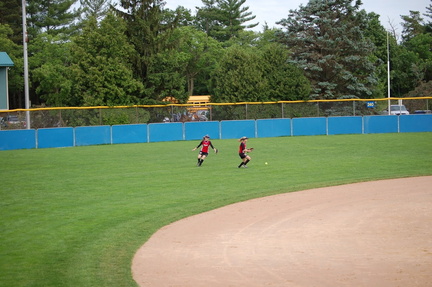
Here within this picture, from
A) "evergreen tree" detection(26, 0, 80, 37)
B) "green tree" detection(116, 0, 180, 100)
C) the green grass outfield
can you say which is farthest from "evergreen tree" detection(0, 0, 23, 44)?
the green grass outfield

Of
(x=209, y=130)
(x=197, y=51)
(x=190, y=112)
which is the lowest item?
(x=209, y=130)

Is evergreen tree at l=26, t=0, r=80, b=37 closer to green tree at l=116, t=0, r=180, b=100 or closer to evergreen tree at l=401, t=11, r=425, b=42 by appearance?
→ green tree at l=116, t=0, r=180, b=100

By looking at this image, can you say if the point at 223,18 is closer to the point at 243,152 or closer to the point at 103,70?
the point at 103,70

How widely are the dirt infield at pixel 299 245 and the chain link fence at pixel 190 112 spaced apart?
2643cm

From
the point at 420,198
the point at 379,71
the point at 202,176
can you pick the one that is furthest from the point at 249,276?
the point at 379,71

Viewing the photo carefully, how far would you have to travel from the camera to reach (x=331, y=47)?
61594mm

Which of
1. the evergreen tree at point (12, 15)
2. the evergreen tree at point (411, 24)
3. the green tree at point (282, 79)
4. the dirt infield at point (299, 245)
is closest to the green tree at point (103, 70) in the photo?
the green tree at point (282, 79)

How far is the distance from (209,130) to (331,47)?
25.6 m

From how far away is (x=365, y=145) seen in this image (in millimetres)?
33406

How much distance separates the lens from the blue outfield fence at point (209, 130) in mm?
37469

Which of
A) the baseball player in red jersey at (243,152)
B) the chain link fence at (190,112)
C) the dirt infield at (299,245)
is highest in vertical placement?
the chain link fence at (190,112)

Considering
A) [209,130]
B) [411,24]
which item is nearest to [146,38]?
[209,130]

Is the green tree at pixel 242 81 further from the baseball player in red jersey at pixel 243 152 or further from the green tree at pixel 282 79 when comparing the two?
the baseball player in red jersey at pixel 243 152

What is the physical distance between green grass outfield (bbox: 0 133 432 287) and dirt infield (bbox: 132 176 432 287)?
0.75 metres
